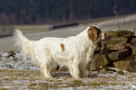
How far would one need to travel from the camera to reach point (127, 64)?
37.3ft

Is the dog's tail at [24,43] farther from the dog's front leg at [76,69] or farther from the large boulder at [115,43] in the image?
the large boulder at [115,43]

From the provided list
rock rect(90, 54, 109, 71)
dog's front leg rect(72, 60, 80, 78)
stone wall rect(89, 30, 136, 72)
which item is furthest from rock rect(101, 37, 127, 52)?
dog's front leg rect(72, 60, 80, 78)

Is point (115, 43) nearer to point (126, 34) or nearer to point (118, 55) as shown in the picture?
point (126, 34)

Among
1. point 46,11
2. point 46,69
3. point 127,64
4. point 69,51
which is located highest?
point 46,11

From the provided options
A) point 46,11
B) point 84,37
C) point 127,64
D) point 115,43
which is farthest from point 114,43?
point 46,11

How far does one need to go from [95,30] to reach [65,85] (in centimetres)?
232

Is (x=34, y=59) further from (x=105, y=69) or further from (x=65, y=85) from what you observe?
(x=105, y=69)

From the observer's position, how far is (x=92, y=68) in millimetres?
12016

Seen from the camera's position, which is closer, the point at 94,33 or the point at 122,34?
the point at 94,33

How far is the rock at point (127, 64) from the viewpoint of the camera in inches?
440

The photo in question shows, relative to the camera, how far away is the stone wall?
1168 cm

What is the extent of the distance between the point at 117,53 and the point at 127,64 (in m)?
0.92

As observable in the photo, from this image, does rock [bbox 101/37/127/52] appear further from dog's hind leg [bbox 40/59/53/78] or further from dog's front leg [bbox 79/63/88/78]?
dog's hind leg [bbox 40/59/53/78]

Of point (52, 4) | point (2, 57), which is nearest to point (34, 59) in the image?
point (2, 57)
